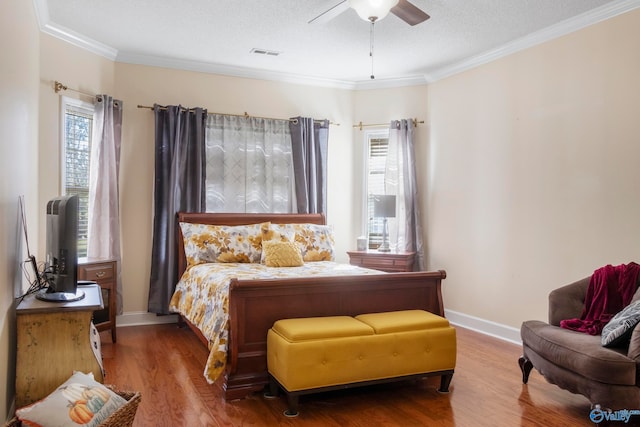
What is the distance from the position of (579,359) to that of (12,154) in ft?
11.0

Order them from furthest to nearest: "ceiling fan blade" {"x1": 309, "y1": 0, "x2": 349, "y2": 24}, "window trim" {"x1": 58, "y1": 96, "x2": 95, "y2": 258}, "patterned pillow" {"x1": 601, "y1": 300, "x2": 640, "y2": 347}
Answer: "window trim" {"x1": 58, "y1": 96, "x2": 95, "y2": 258}, "ceiling fan blade" {"x1": 309, "y1": 0, "x2": 349, "y2": 24}, "patterned pillow" {"x1": 601, "y1": 300, "x2": 640, "y2": 347}

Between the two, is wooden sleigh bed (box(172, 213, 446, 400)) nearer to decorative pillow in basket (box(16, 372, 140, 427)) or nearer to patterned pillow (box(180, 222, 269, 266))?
decorative pillow in basket (box(16, 372, 140, 427))

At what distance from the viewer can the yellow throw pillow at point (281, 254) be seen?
4.73m

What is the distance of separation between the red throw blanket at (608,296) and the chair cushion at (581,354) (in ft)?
0.48

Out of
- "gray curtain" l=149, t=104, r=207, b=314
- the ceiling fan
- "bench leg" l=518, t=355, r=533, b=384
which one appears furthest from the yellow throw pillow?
the ceiling fan

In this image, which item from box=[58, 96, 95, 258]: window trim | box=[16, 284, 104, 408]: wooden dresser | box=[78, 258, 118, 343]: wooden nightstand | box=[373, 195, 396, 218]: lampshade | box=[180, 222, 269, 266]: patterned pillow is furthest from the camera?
box=[373, 195, 396, 218]: lampshade

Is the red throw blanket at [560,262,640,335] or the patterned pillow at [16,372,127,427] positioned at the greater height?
the red throw blanket at [560,262,640,335]

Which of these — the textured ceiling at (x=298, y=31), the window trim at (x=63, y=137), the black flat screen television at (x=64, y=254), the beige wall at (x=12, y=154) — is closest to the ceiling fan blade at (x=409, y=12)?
the textured ceiling at (x=298, y=31)

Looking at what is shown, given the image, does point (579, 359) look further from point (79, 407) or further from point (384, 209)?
point (384, 209)

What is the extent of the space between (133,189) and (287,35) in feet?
7.40

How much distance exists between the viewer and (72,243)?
275cm

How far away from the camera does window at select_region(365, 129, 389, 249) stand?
6086 mm

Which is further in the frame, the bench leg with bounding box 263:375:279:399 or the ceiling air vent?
the ceiling air vent

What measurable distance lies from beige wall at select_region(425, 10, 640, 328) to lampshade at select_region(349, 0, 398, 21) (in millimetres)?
1919
